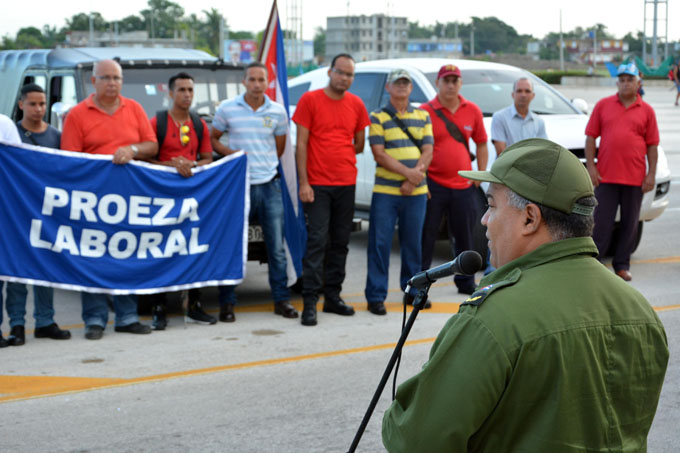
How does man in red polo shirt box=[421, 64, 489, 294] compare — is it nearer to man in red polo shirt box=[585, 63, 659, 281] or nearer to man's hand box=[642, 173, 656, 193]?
man in red polo shirt box=[585, 63, 659, 281]

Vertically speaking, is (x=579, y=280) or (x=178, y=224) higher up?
(x=579, y=280)

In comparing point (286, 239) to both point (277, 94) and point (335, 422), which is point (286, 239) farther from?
point (335, 422)

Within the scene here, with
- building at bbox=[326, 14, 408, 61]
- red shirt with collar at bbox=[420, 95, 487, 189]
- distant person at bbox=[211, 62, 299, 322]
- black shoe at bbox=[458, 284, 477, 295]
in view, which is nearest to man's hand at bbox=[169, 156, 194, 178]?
distant person at bbox=[211, 62, 299, 322]

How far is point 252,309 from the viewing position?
8.33 meters

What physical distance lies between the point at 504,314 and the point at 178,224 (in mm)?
6023

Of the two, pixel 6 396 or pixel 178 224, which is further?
pixel 178 224

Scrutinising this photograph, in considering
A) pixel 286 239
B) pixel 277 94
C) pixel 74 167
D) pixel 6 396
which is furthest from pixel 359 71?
pixel 6 396

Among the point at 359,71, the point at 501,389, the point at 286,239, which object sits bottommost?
the point at 286,239

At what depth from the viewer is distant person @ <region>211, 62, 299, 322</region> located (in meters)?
7.90

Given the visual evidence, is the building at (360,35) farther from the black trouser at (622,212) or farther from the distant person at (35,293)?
the distant person at (35,293)

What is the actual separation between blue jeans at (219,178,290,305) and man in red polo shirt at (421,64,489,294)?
1403mm

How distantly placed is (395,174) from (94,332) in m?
2.85

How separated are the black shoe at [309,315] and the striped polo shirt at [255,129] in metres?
1.15

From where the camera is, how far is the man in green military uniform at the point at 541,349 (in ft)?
6.66
